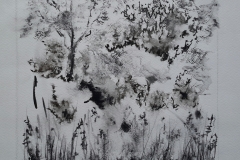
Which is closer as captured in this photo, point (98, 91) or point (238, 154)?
point (98, 91)

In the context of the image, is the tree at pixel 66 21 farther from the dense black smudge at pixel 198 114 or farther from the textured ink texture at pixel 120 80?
the dense black smudge at pixel 198 114

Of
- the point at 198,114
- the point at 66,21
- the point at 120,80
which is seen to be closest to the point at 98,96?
the point at 120,80

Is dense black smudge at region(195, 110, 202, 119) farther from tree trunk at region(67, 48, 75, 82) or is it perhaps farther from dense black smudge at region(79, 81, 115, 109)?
tree trunk at region(67, 48, 75, 82)

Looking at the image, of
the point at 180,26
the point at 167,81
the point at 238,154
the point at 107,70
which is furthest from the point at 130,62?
the point at 238,154

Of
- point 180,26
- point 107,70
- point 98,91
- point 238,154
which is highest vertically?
point 180,26

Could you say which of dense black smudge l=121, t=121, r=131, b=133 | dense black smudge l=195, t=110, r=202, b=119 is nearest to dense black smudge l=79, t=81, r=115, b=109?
dense black smudge l=121, t=121, r=131, b=133

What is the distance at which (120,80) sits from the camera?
1.84 m

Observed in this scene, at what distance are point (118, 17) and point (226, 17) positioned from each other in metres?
0.75

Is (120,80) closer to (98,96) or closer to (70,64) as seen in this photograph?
(98,96)

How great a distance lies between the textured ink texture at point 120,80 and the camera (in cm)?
179

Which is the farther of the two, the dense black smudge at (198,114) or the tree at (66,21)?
the dense black smudge at (198,114)

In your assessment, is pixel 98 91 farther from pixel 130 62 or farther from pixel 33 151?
pixel 33 151

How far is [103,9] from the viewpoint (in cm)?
183

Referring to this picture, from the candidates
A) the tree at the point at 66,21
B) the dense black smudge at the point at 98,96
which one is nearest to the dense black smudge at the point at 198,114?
the dense black smudge at the point at 98,96
